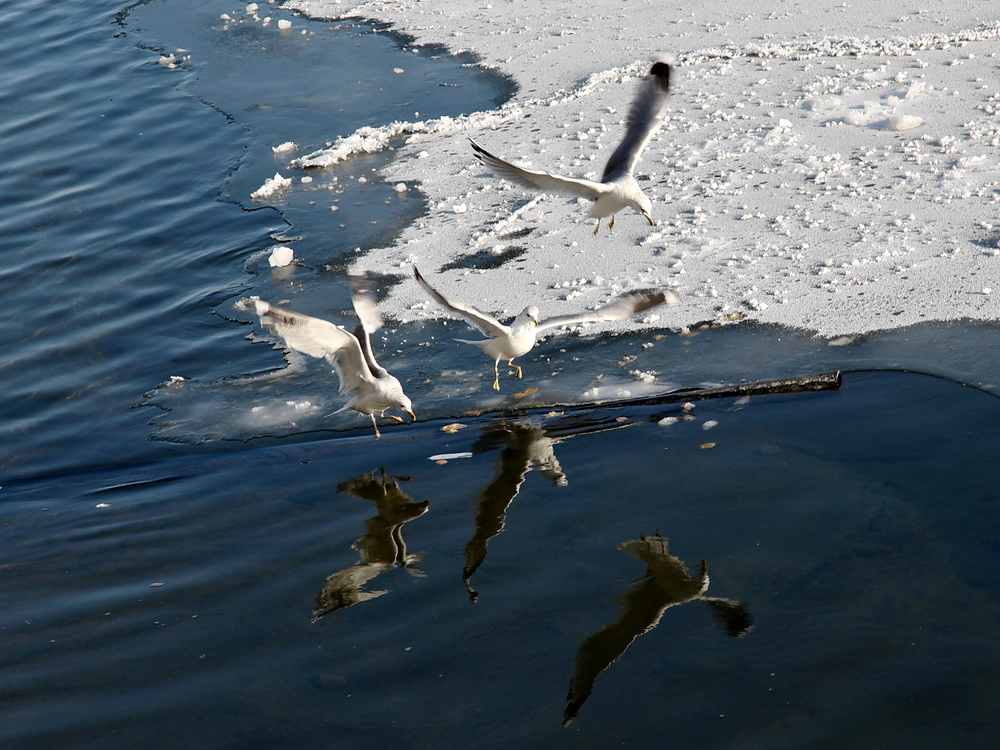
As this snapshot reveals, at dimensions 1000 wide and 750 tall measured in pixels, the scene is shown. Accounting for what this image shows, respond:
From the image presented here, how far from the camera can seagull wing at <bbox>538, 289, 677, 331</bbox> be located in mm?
5668

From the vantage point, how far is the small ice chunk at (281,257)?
790 cm

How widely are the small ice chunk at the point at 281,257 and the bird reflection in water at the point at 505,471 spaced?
9.98 ft

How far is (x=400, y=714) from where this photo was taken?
3791 millimetres

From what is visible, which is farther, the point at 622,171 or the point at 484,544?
the point at 622,171

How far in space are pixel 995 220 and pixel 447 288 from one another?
363cm

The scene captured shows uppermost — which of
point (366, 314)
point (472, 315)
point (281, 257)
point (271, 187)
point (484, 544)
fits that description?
point (472, 315)

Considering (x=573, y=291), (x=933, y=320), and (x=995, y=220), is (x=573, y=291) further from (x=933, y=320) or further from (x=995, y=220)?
(x=995, y=220)

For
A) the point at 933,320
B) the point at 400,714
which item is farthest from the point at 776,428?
the point at 400,714

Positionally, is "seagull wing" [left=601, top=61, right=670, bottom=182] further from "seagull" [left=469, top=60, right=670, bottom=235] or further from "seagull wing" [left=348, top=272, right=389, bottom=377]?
"seagull wing" [left=348, top=272, right=389, bottom=377]

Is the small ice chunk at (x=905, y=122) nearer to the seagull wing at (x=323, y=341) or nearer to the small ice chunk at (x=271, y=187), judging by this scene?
the seagull wing at (x=323, y=341)

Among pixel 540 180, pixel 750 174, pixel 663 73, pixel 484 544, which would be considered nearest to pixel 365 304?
pixel 540 180

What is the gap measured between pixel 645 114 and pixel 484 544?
384 centimetres

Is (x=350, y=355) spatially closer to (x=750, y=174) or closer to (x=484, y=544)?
(x=484, y=544)

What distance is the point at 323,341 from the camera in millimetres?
5500
